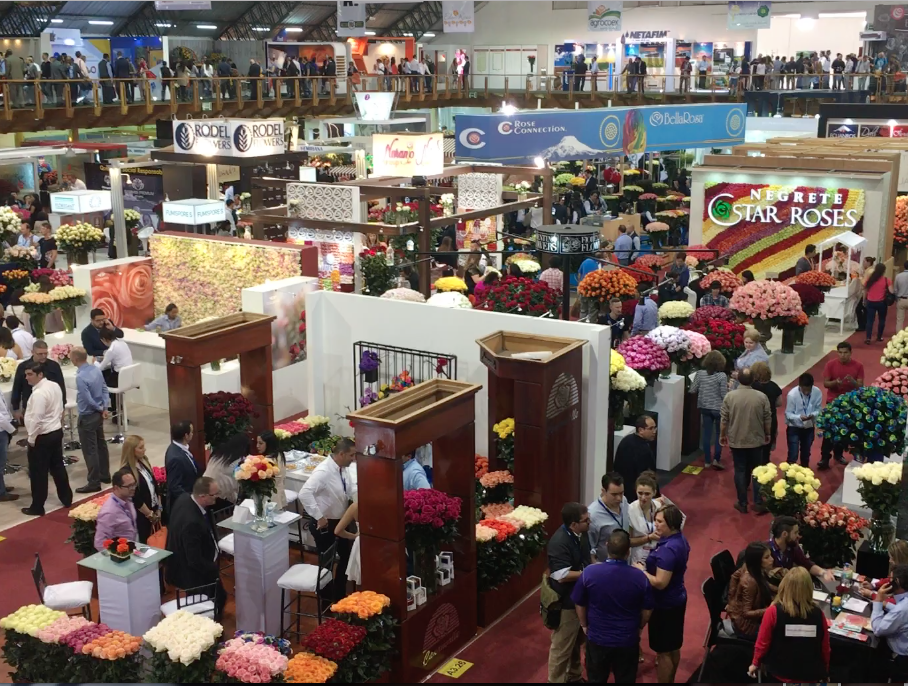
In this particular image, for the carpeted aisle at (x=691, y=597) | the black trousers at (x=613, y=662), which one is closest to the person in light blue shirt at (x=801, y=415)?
the carpeted aisle at (x=691, y=597)

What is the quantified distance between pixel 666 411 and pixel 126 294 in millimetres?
6524

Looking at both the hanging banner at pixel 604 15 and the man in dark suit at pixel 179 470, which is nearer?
the man in dark suit at pixel 179 470

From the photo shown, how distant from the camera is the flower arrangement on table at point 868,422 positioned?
751 cm

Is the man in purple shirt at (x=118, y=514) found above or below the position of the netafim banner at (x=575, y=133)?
below

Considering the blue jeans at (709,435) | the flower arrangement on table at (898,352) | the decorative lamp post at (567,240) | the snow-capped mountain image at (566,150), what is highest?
the snow-capped mountain image at (566,150)

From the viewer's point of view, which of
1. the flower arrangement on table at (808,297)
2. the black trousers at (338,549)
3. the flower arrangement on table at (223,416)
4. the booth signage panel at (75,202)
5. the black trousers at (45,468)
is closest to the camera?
the black trousers at (338,549)

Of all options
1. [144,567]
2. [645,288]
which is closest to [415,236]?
[645,288]

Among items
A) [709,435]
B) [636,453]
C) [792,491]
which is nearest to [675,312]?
[709,435]

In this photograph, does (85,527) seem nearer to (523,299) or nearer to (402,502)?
(402,502)

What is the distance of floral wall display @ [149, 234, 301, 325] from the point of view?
11.6 meters

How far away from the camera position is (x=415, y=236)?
45.5ft

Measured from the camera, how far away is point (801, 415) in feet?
29.2

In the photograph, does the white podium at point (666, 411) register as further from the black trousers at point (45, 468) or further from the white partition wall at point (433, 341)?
the black trousers at point (45, 468)

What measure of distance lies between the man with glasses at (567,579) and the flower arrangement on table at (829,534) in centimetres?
149
